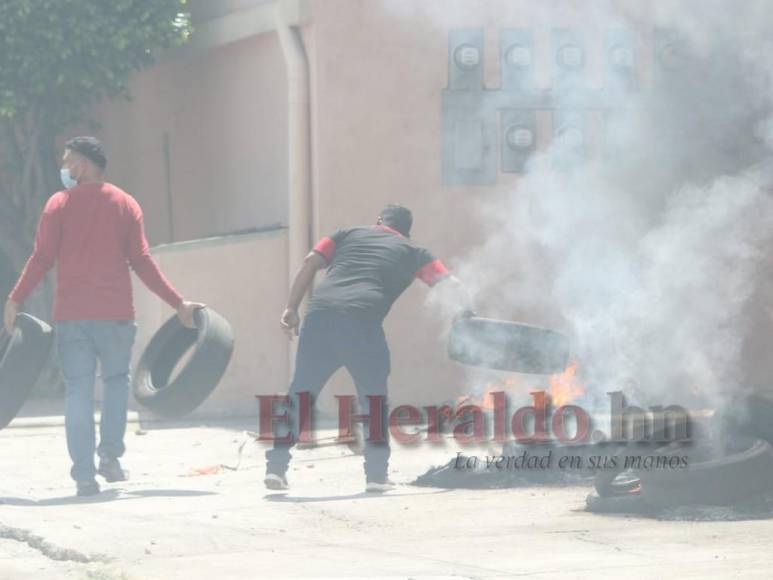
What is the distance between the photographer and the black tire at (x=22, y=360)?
9.03 metres

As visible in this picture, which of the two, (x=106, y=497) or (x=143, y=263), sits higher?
(x=143, y=263)

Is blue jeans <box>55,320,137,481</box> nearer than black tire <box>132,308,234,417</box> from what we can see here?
Yes

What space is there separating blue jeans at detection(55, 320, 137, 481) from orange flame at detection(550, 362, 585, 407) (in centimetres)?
256

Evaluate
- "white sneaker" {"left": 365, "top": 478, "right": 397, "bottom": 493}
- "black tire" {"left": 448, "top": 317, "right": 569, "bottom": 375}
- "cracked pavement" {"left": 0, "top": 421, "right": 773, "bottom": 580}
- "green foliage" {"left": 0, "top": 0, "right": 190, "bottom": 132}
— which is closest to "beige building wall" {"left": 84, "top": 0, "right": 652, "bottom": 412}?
"green foliage" {"left": 0, "top": 0, "right": 190, "bottom": 132}

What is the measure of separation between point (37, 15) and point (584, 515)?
8.92 metres

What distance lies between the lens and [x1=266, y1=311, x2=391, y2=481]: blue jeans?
8180mm

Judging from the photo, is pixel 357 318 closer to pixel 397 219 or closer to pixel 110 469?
pixel 397 219

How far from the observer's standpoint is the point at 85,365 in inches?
323

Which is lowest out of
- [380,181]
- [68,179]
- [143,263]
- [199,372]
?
[199,372]

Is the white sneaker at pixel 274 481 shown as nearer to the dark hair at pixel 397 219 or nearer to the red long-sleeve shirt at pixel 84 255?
the red long-sleeve shirt at pixel 84 255

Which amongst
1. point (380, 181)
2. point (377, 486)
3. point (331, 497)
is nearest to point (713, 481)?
point (377, 486)

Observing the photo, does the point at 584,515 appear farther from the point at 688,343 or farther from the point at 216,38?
the point at 216,38

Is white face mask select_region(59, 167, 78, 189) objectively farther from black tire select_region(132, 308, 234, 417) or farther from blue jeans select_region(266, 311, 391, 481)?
blue jeans select_region(266, 311, 391, 481)

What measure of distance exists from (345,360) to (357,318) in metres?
0.23
